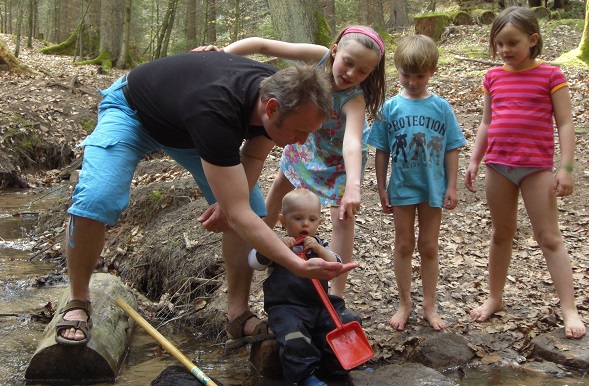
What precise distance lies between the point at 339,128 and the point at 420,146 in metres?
0.52

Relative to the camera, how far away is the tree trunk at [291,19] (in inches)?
346

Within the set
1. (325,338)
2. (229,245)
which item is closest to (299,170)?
(229,245)

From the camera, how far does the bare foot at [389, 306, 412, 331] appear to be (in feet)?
12.6

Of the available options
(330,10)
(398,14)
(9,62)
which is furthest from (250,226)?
(398,14)

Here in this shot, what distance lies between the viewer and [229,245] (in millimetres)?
3564

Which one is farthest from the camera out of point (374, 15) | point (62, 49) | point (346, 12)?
point (346, 12)

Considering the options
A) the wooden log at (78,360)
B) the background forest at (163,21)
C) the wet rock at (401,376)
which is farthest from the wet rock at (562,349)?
the background forest at (163,21)

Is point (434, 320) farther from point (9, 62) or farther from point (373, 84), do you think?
point (9, 62)

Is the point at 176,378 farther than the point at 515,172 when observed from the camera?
No

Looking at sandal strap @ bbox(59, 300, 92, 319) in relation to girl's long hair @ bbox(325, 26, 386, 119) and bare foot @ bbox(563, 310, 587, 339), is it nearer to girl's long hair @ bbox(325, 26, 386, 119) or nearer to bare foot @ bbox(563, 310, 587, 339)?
girl's long hair @ bbox(325, 26, 386, 119)

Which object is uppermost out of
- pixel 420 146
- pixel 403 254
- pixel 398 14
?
pixel 398 14

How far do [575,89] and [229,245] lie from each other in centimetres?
867

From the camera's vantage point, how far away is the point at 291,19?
8867mm

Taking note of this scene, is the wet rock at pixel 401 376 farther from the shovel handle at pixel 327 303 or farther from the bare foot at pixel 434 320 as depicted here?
the bare foot at pixel 434 320
